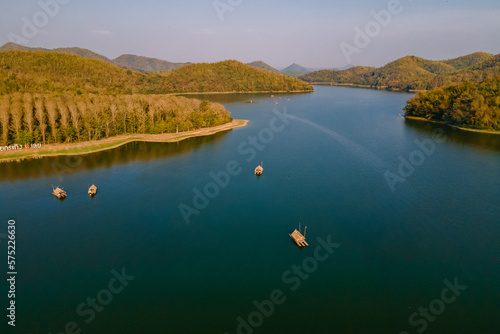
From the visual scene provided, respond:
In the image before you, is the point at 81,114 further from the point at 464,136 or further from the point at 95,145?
the point at 464,136

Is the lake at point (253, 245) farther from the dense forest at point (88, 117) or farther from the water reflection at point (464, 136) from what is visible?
the water reflection at point (464, 136)

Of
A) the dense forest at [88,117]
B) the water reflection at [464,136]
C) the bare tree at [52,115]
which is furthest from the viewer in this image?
the water reflection at [464,136]

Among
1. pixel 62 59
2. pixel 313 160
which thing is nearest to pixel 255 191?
pixel 313 160

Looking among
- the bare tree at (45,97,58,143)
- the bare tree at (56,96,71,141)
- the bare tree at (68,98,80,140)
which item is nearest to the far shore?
the bare tree at (45,97,58,143)

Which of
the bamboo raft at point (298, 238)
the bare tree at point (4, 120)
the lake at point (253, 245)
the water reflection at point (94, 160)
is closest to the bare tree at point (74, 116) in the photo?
the water reflection at point (94, 160)

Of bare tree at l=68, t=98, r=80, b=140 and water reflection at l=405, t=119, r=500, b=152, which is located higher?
bare tree at l=68, t=98, r=80, b=140

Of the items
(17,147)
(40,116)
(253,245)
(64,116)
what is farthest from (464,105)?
(17,147)

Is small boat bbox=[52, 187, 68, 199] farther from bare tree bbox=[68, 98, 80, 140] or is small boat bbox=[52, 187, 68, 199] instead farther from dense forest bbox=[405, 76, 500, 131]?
dense forest bbox=[405, 76, 500, 131]
